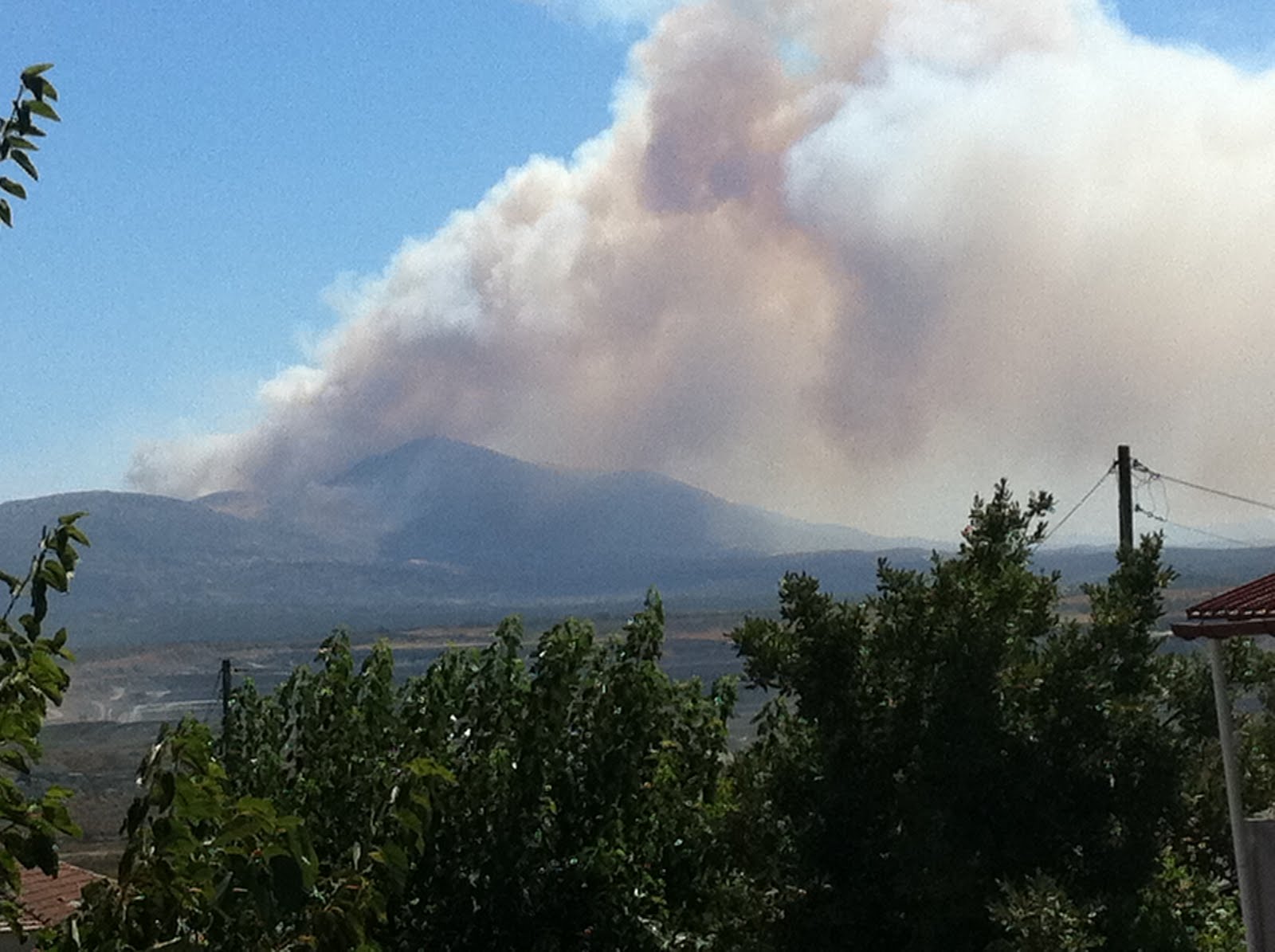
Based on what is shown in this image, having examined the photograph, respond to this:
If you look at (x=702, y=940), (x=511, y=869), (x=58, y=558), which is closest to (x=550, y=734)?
(x=511, y=869)

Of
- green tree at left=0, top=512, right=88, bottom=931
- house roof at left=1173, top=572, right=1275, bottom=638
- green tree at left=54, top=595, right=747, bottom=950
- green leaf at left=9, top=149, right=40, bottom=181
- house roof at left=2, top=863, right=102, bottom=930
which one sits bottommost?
house roof at left=2, top=863, right=102, bottom=930

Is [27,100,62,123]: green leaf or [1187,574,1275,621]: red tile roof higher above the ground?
[27,100,62,123]: green leaf

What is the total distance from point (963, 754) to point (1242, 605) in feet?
9.19

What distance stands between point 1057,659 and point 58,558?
9191 mm

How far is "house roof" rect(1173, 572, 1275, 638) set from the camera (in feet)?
33.8

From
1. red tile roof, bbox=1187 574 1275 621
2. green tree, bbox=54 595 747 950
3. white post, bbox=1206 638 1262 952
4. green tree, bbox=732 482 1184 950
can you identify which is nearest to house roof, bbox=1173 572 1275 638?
red tile roof, bbox=1187 574 1275 621

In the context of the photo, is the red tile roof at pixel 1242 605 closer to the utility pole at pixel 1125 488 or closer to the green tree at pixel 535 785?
the green tree at pixel 535 785

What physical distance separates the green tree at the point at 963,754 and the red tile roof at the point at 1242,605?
7.19 feet

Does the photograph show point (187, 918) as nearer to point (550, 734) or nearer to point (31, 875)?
point (550, 734)

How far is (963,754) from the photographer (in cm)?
1289

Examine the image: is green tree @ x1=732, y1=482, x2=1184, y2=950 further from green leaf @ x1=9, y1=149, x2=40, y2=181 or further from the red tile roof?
green leaf @ x1=9, y1=149, x2=40, y2=181

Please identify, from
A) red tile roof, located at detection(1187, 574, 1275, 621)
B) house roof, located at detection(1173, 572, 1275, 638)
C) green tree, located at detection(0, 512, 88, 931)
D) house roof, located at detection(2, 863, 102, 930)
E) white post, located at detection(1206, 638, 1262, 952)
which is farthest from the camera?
house roof, located at detection(2, 863, 102, 930)

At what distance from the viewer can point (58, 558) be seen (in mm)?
5773

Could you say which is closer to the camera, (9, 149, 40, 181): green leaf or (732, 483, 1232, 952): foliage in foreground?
(9, 149, 40, 181): green leaf
